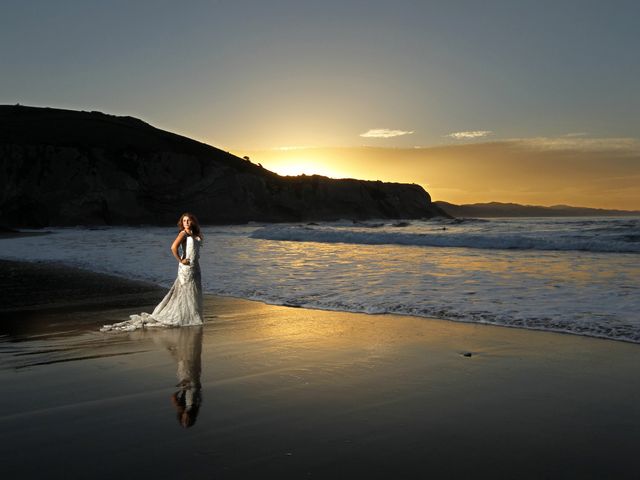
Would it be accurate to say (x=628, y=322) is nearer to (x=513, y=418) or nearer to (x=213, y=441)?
(x=513, y=418)

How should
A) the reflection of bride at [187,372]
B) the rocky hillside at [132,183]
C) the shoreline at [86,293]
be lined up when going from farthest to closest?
the rocky hillside at [132,183] < the shoreline at [86,293] < the reflection of bride at [187,372]

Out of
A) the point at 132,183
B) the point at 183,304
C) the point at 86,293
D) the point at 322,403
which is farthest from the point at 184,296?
the point at 132,183

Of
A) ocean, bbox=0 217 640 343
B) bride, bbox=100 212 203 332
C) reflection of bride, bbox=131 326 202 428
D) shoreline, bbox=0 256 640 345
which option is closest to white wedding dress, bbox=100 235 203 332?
bride, bbox=100 212 203 332

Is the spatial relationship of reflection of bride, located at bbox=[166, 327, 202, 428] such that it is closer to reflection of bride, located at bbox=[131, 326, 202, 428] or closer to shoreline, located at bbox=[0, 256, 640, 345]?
reflection of bride, located at bbox=[131, 326, 202, 428]

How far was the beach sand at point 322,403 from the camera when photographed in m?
3.11

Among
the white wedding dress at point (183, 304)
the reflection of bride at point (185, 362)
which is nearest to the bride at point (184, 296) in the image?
the white wedding dress at point (183, 304)

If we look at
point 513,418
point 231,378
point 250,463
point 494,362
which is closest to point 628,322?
point 494,362

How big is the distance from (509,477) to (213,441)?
6.13 feet

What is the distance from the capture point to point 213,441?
341 cm

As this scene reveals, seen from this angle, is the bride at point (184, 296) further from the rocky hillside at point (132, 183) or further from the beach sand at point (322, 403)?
the rocky hillside at point (132, 183)

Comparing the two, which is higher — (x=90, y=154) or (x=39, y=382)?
(x=90, y=154)

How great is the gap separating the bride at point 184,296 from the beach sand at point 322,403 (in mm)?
433

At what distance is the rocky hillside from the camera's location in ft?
208

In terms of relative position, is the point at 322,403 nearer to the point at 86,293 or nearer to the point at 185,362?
the point at 185,362
